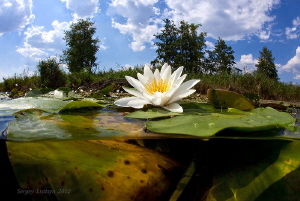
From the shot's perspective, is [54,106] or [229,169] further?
[54,106]

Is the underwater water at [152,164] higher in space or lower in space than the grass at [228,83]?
lower

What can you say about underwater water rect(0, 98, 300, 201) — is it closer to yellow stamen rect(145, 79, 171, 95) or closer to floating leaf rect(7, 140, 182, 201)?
floating leaf rect(7, 140, 182, 201)

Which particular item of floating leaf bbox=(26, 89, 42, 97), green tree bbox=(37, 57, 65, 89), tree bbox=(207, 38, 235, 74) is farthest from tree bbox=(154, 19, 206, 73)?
floating leaf bbox=(26, 89, 42, 97)

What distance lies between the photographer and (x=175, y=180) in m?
0.54

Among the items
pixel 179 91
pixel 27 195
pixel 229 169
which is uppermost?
pixel 179 91

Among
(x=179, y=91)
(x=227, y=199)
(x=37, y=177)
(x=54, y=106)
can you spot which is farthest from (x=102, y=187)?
(x=54, y=106)

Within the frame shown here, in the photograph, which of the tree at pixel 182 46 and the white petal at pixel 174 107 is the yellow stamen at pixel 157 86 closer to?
the white petal at pixel 174 107

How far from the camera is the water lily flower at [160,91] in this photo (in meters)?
0.94

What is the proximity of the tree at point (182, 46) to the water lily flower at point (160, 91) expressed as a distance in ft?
70.4

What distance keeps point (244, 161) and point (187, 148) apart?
156 millimetres

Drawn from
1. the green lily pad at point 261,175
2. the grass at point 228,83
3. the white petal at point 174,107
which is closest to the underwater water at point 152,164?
the green lily pad at point 261,175

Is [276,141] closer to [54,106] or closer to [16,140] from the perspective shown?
[16,140]

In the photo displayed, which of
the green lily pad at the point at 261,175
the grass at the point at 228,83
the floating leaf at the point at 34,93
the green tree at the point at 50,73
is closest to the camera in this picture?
the green lily pad at the point at 261,175

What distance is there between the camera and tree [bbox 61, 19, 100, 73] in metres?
26.1
